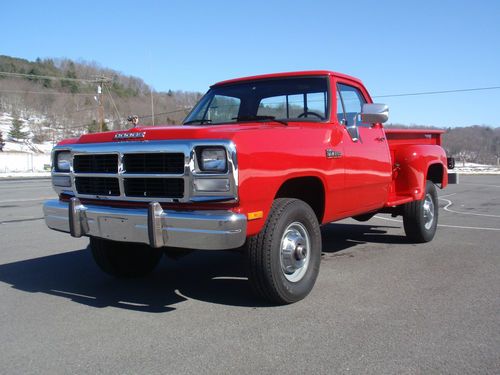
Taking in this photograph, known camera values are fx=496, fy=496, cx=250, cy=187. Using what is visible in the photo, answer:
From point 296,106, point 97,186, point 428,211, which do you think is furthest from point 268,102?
point 428,211

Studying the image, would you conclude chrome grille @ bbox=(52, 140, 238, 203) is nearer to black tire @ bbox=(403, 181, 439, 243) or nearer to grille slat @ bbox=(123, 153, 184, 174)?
grille slat @ bbox=(123, 153, 184, 174)

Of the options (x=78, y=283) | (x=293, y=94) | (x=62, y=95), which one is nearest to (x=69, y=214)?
(x=78, y=283)

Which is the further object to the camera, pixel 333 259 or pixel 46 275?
pixel 333 259

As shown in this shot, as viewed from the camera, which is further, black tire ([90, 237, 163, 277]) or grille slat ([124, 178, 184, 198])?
black tire ([90, 237, 163, 277])

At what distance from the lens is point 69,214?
4.29 meters

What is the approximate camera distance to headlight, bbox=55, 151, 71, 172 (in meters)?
4.64

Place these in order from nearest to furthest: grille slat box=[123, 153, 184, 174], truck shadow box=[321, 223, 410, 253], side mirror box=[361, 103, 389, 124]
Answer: grille slat box=[123, 153, 184, 174] → side mirror box=[361, 103, 389, 124] → truck shadow box=[321, 223, 410, 253]

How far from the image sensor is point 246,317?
396 cm

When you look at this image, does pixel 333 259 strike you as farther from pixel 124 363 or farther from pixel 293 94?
pixel 124 363

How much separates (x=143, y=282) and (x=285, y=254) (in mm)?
1739

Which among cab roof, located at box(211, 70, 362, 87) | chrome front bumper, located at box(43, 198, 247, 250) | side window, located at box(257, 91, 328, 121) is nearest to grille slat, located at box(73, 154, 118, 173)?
chrome front bumper, located at box(43, 198, 247, 250)

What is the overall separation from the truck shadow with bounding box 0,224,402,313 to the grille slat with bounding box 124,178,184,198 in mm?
1014

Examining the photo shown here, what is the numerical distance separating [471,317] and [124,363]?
2.63m

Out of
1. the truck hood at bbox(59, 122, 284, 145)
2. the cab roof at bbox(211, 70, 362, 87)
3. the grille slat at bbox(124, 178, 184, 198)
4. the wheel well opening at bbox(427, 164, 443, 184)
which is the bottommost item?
the wheel well opening at bbox(427, 164, 443, 184)
